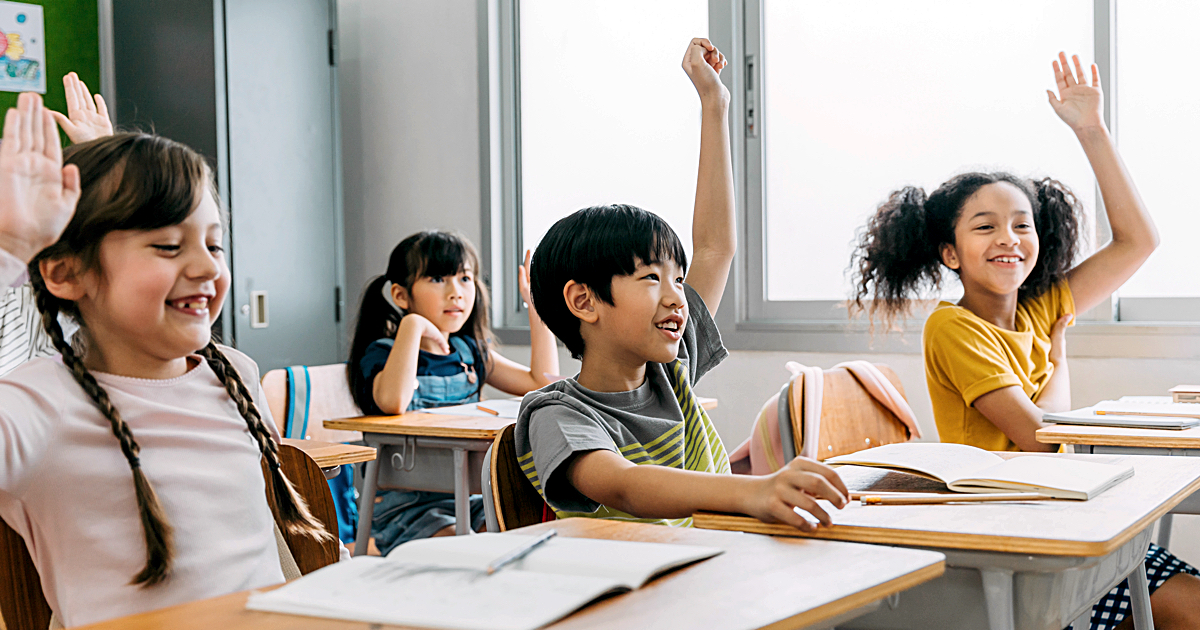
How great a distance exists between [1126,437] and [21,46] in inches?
158

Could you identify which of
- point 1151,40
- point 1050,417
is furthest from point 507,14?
point 1050,417

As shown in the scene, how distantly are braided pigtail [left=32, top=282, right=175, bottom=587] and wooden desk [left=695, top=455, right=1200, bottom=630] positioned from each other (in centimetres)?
52

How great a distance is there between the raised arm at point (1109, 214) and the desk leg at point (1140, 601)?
1.07 metres

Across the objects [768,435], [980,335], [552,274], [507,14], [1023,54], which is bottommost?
[768,435]

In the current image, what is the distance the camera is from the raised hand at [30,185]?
86 centimetres

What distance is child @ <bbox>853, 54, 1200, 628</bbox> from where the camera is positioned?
214 centimetres

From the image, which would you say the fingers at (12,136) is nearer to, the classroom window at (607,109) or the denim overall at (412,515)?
the denim overall at (412,515)

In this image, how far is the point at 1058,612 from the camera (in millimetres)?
967

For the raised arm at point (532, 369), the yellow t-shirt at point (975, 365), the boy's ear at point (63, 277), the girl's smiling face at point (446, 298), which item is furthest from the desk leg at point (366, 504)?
the boy's ear at point (63, 277)

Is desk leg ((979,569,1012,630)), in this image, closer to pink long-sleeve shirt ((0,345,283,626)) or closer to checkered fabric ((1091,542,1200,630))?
pink long-sleeve shirt ((0,345,283,626))

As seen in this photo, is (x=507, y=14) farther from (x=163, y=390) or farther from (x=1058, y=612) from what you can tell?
(x=1058, y=612)

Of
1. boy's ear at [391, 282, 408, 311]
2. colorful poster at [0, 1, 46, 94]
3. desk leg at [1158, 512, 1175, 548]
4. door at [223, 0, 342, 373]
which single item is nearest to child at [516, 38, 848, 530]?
desk leg at [1158, 512, 1175, 548]

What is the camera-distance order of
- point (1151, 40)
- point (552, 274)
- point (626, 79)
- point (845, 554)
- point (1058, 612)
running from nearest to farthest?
point (845, 554)
point (1058, 612)
point (552, 274)
point (1151, 40)
point (626, 79)

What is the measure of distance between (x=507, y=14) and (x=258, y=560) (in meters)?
3.41
